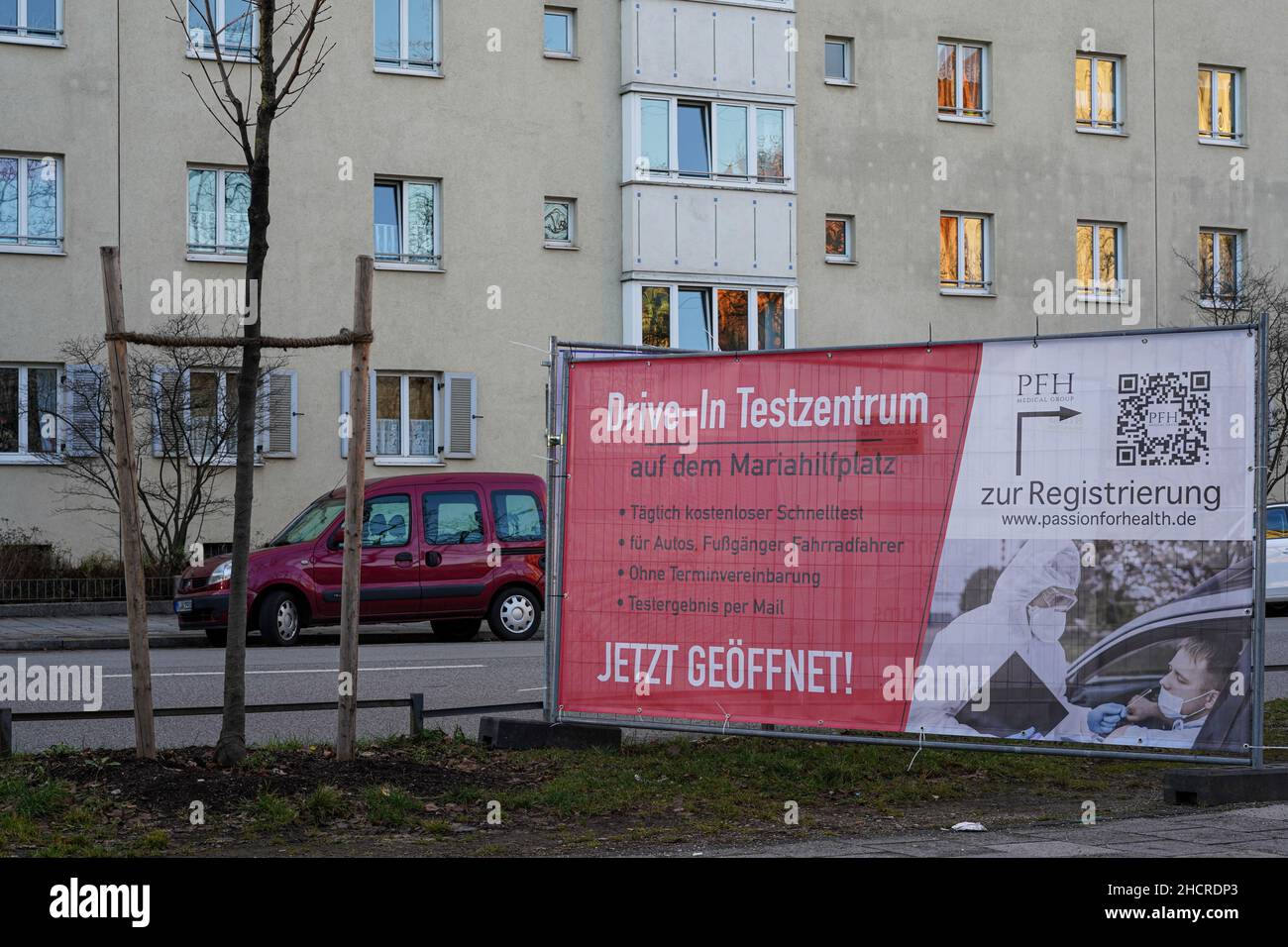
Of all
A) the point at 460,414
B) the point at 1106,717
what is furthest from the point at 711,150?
the point at 1106,717

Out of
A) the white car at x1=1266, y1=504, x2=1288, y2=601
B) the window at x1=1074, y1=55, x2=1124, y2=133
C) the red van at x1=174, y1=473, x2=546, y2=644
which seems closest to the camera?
the red van at x1=174, y1=473, x2=546, y2=644

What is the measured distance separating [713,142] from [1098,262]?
8972 millimetres

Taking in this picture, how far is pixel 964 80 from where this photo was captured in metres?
33.6

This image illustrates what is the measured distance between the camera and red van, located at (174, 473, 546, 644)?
19625 mm

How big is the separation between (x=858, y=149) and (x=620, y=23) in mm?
5153

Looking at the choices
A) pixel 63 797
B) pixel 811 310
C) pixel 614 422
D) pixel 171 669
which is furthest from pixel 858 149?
pixel 63 797

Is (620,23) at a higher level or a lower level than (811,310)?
higher

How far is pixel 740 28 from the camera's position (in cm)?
3098

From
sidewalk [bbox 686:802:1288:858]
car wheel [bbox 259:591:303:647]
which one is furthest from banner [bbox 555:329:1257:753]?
car wheel [bbox 259:591:303:647]

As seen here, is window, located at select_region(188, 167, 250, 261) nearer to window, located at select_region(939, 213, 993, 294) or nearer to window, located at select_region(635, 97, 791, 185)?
window, located at select_region(635, 97, 791, 185)

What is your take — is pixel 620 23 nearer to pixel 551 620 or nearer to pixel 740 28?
pixel 740 28

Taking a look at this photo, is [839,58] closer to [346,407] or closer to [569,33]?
[569,33]

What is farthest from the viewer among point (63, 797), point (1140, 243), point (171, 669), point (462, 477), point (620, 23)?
point (1140, 243)

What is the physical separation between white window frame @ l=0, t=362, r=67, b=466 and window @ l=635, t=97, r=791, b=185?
10.4m
